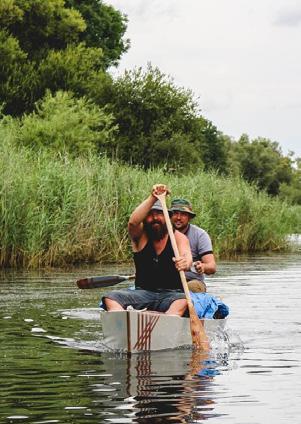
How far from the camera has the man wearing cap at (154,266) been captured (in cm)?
1088

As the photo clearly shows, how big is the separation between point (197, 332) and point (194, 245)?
1.82m

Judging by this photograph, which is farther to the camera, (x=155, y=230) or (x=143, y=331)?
(x=155, y=230)

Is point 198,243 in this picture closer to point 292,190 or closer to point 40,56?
point 40,56

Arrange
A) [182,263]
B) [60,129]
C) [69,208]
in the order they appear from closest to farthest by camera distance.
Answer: [182,263], [69,208], [60,129]

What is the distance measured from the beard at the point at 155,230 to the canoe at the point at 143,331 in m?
0.82

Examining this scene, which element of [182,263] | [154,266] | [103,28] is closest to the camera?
[182,263]

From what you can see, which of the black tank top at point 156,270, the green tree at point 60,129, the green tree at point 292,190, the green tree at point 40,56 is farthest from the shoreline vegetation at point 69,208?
the green tree at point 292,190

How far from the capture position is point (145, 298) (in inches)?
444

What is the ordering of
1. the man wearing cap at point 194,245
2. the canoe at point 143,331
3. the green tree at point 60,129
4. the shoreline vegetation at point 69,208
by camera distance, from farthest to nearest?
1. the green tree at point 60,129
2. the shoreline vegetation at point 69,208
3. the man wearing cap at point 194,245
4. the canoe at point 143,331

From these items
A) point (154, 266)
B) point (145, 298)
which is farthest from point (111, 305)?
point (154, 266)

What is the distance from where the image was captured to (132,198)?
24.5 metres

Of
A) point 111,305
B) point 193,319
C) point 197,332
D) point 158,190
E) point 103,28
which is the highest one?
point 103,28

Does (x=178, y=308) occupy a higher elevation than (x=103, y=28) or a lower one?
lower

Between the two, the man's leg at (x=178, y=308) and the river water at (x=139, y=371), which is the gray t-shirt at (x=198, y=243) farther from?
the man's leg at (x=178, y=308)
